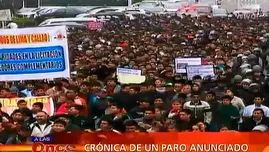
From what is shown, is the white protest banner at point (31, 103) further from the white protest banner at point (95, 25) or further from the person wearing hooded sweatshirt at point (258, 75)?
the person wearing hooded sweatshirt at point (258, 75)

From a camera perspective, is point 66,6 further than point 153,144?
Yes

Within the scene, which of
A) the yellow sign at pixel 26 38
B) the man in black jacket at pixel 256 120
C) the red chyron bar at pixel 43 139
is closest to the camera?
the man in black jacket at pixel 256 120

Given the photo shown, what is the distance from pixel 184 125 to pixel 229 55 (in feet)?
2.67

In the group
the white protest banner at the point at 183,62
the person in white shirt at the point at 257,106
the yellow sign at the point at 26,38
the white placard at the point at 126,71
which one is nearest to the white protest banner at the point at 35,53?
the yellow sign at the point at 26,38

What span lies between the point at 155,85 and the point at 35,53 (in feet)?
3.92

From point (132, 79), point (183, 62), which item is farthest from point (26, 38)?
point (183, 62)

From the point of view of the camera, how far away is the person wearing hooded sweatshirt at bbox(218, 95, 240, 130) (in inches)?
196

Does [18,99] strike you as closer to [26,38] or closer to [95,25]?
[26,38]

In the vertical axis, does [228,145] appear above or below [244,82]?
below

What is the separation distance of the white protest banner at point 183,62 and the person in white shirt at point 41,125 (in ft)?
4.32

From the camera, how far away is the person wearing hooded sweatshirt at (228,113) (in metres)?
4.97

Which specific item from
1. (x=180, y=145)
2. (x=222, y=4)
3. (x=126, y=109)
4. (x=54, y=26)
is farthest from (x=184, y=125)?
(x=54, y=26)

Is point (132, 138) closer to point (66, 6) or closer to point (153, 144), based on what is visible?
point (153, 144)

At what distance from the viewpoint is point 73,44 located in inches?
203
